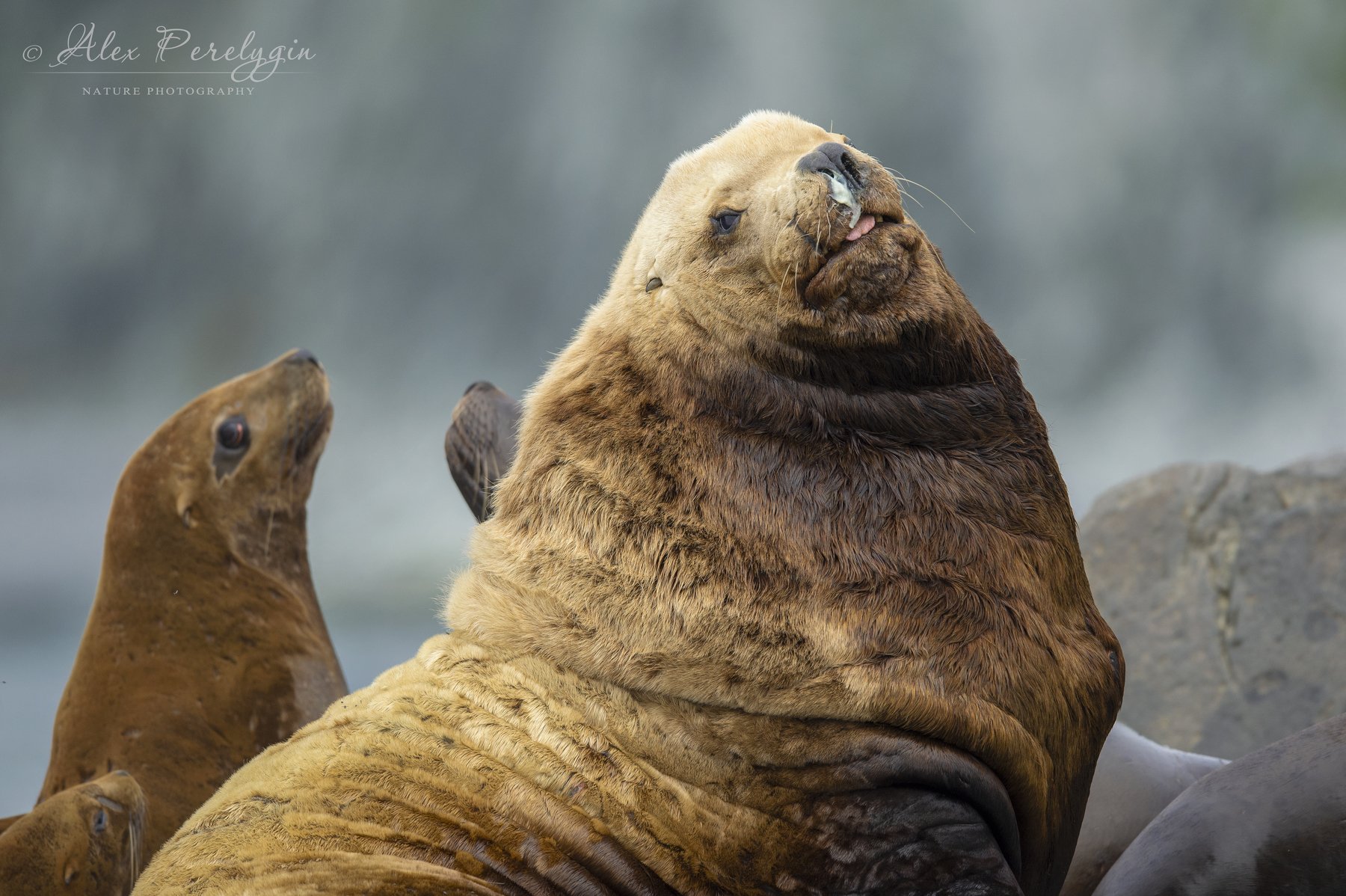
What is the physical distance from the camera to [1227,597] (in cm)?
636

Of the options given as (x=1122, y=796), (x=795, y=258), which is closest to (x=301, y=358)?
(x=795, y=258)

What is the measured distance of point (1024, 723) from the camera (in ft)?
7.73

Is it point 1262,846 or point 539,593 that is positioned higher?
point 539,593

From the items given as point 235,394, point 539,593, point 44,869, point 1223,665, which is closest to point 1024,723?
point 539,593

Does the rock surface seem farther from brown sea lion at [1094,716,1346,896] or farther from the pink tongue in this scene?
the pink tongue

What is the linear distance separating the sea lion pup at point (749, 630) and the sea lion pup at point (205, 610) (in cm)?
186

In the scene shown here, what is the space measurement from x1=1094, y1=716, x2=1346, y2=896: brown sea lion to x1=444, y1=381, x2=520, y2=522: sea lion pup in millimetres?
2218

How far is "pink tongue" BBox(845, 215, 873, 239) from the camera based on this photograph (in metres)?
2.55

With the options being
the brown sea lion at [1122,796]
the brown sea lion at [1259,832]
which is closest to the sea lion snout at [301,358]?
the brown sea lion at [1122,796]

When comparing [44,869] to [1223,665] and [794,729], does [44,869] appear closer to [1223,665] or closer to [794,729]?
[794,729]

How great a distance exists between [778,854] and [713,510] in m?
0.63

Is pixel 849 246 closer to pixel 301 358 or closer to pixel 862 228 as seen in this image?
pixel 862 228

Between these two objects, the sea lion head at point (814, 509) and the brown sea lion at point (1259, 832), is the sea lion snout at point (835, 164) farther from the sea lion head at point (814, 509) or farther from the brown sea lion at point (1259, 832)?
the brown sea lion at point (1259, 832)

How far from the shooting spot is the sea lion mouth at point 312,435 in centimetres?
511
